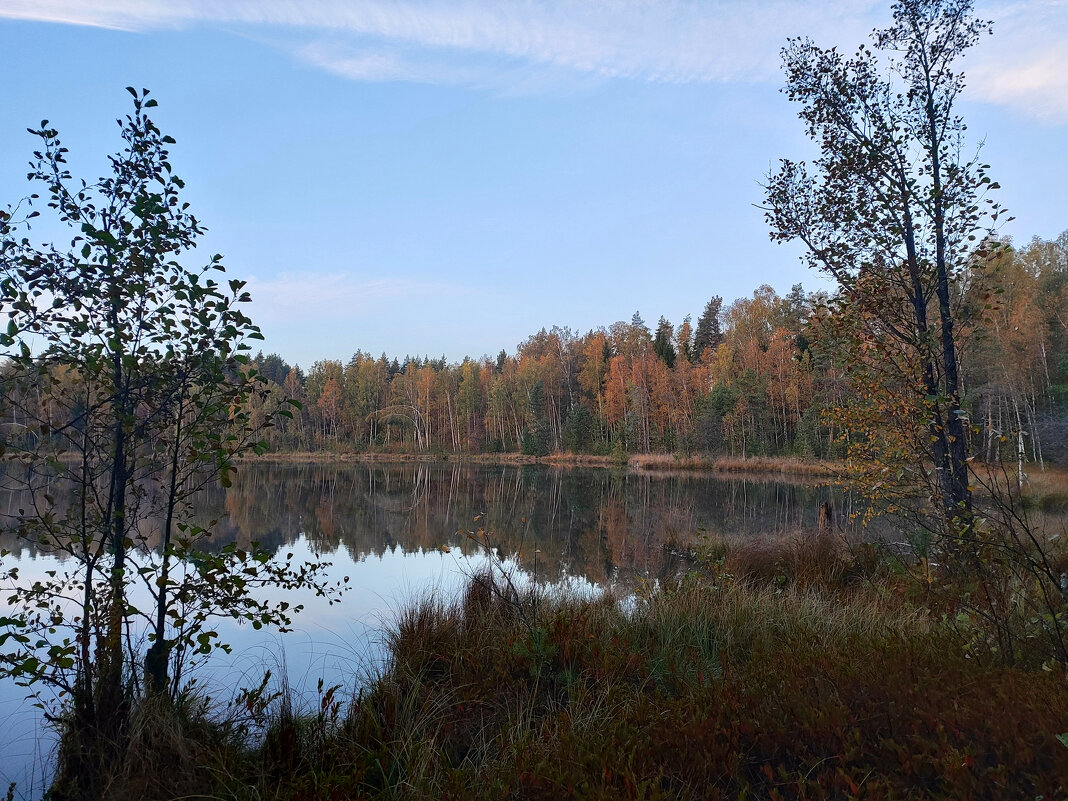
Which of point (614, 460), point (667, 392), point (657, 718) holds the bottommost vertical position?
point (614, 460)

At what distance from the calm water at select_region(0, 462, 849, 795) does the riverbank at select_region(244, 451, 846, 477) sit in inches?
154

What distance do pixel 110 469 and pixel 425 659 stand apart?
2.73 meters

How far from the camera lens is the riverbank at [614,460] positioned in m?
37.3

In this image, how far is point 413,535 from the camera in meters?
15.6

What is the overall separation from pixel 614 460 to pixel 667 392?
8738mm

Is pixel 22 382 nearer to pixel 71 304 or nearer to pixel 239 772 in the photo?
pixel 71 304

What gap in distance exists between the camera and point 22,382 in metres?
3.27

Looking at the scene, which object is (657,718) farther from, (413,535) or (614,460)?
(614,460)

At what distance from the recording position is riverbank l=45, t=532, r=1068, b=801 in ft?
7.82

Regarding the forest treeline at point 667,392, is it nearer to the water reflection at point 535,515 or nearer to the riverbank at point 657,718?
the water reflection at point 535,515

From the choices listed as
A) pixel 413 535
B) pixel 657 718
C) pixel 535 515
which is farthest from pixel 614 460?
pixel 657 718

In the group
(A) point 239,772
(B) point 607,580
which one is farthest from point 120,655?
(B) point 607,580

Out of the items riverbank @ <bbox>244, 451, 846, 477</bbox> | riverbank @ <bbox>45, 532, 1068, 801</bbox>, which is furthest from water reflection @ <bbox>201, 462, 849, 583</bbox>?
riverbank @ <bbox>244, 451, 846, 477</bbox>

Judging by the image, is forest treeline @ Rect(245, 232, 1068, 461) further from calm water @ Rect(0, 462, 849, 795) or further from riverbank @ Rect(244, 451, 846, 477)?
calm water @ Rect(0, 462, 849, 795)
